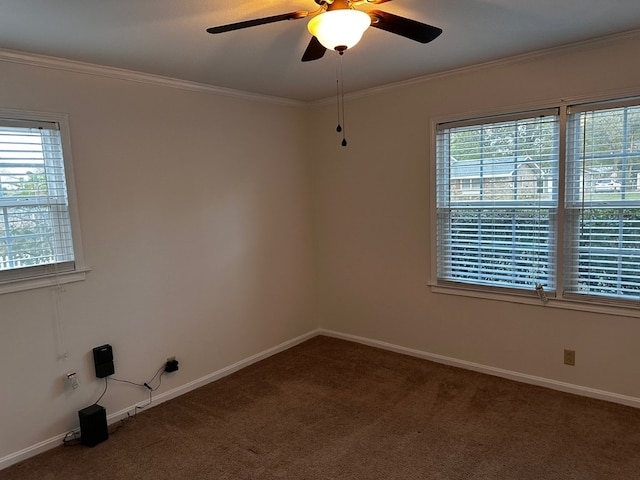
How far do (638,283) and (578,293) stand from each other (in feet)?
1.16

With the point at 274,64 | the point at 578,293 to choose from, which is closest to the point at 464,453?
the point at 578,293

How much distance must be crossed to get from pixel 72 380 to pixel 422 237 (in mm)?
2816

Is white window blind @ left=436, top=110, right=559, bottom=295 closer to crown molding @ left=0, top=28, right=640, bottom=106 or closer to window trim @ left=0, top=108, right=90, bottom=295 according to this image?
crown molding @ left=0, top=28, right=640, bottom=106

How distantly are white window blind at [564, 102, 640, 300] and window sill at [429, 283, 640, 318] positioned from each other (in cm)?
7

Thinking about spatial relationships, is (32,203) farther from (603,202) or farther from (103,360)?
(603,202)

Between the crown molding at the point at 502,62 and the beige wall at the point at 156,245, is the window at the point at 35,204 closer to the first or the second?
the beige wall at the point at 156,245

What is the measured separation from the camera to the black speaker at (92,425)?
8.88ft

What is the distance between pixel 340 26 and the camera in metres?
1.64

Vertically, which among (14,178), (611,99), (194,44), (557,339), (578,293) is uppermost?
(194,44)

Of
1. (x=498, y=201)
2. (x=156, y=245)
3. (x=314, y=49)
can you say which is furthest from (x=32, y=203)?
(x=498, y=201)

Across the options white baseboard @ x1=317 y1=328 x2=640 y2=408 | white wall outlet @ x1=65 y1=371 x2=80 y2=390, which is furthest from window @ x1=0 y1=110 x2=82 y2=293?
white baseboard @ x1=317 y1=328 x2=640 y2=408

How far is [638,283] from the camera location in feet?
9.25

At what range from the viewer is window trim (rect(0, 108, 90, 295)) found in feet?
8.39

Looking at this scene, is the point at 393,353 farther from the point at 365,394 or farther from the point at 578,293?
the point at 578,293
